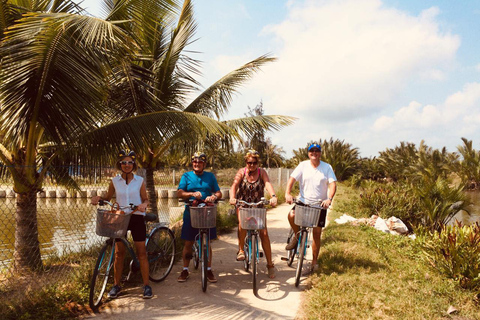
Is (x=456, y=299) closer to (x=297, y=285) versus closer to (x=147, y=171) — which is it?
(x=297, y=285)

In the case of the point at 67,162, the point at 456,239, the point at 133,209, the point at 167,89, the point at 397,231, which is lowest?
the point at 397,231

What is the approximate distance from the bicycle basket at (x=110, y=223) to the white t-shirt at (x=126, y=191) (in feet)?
1.12

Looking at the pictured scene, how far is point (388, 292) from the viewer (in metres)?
4.51

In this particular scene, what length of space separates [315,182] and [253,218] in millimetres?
1259

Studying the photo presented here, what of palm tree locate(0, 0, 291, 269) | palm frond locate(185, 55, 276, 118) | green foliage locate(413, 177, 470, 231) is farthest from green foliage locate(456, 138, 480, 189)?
palm tree locate(0, 0, 291, 269)

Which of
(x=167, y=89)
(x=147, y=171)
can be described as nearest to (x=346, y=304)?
(x=147, y=171)

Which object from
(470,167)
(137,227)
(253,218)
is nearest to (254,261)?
(253,218)

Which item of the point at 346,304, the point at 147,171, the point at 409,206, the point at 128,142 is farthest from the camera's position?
the point at 409,206

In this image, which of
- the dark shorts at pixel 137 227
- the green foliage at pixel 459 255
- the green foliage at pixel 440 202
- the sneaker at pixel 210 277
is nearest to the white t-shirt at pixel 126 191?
the dark shorts at pixel 137 227

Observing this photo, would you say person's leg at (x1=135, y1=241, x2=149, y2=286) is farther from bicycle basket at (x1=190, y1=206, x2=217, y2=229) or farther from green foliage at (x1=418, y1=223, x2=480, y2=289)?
green foliage at (x1=418, y1=223, x2=480, y2=289)

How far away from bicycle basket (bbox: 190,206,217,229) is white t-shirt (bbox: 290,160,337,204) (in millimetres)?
1518

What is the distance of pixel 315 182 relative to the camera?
5.22 metres

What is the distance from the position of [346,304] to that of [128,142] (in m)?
3.98

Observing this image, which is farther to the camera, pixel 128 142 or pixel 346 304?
pixel 128 142
